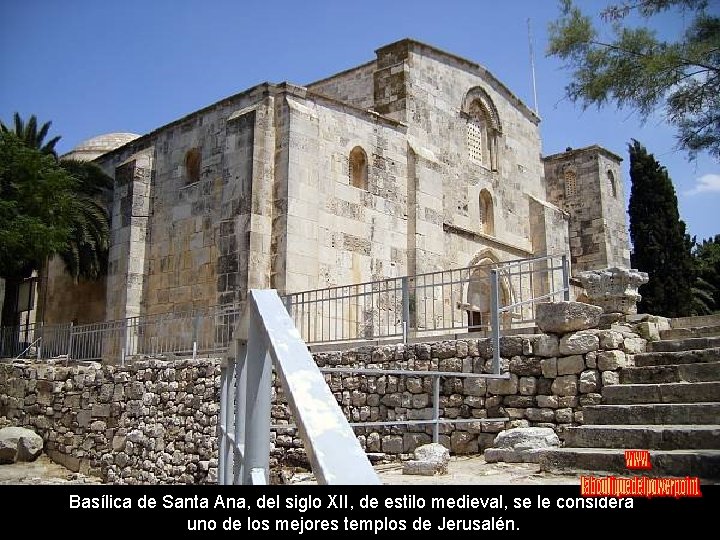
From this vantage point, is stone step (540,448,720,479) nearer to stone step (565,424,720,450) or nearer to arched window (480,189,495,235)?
stone step (565,424,720,450)

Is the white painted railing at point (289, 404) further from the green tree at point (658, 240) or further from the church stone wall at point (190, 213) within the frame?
the green tree at point (658, 240)

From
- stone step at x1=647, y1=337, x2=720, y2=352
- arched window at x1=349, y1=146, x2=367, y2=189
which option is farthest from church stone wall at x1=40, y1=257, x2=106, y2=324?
stone step at x1=647, y1=337, x2=720, y2=352

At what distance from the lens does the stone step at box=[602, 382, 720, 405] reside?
600 centimetres

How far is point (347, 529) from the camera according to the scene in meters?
2.38

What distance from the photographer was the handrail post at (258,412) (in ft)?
9.44

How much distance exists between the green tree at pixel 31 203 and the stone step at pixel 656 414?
45.5ft

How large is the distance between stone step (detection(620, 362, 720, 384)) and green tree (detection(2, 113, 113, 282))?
1420cm

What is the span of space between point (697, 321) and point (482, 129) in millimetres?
12417

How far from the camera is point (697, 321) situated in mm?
8375

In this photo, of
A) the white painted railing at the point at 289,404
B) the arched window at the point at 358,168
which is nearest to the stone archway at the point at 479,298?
the arched window at the point at 358,168

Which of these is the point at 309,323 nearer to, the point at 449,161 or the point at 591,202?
the point at 449,161

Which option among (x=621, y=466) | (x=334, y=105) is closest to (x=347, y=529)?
(x=621, y=466)

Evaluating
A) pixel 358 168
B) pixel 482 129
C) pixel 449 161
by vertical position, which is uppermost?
pixel 482 129

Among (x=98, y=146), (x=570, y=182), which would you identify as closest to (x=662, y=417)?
(x=570, y=182)
